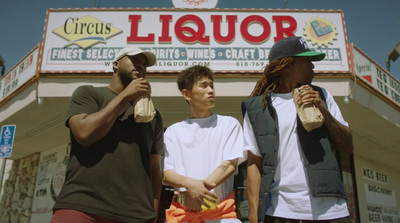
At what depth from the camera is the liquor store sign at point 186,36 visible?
6.21 metres

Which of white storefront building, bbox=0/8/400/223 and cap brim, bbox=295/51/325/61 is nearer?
cap brim, bbox=295/51/325/61

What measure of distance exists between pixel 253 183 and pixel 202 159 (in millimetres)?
517

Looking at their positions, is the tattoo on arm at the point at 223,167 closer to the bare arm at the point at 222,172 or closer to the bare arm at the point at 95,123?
the bare arm at the point at 222,172

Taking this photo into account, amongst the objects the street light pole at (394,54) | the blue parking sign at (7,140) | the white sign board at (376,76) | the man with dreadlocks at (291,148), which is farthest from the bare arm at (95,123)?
the street light pole at (394,54)

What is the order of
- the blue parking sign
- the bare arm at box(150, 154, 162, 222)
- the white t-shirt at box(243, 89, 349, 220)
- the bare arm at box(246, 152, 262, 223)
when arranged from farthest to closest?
the blue parking sign, the bare arm at box(150, 154, 162, 222), the bare arm at box(246, 152, 262, 223), the white t-shirt at box(243, 89, 349, 220)

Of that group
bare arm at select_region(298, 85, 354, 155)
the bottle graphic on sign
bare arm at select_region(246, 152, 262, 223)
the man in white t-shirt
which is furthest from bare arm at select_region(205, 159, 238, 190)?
the bottle graphic on sign

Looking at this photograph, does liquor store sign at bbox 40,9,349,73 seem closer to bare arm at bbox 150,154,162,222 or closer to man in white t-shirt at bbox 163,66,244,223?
man in white t-shirt at bbox 163,66,244,223

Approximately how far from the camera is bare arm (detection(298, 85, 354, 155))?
1778 millimetres

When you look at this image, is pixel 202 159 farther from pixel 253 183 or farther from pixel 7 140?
pixel 7 140

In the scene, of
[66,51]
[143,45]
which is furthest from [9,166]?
[143,45]

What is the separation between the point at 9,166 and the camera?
37.2ft

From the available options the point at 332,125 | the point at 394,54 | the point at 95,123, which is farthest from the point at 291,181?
the point at 394,54

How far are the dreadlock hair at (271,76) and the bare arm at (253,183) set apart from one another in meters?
0.34

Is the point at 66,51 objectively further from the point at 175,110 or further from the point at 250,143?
the point at 250,143
